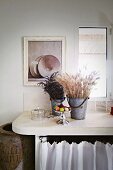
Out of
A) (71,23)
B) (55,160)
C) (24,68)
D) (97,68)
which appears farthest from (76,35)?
(55,160)

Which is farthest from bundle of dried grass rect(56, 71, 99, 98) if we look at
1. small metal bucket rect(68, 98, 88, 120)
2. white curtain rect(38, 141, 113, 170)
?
white curtain rect(38, 141, 113, 170)

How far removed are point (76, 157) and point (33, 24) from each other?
1.42 meters

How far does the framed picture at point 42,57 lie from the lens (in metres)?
2.06

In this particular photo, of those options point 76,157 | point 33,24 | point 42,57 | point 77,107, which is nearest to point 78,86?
point 77,107

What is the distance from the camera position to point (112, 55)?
6.79ft

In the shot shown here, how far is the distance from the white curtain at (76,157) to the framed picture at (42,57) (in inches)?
34.6

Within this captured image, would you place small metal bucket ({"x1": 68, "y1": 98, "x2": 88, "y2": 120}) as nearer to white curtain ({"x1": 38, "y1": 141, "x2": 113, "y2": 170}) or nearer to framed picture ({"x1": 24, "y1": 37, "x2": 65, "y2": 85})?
white curtain ({"x1": 38, "y1": 141, "x2": 113, "y2": 170})

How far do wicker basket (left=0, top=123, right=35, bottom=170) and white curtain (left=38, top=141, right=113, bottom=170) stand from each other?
5.9 inches

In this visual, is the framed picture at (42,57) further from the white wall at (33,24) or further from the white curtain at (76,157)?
the white curtain at (76,157)

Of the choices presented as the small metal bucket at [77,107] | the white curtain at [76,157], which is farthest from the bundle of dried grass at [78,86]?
the white curtain at [76,157]

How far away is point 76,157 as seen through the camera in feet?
4.56

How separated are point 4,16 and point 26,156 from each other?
1469 millimetres

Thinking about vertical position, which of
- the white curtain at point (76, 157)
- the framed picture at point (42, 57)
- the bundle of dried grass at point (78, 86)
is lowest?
the white curtain at point (76, 157)

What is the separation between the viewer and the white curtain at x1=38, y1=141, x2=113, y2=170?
138 cm
